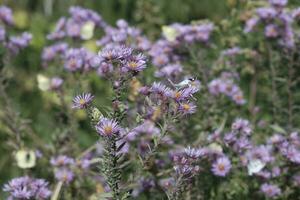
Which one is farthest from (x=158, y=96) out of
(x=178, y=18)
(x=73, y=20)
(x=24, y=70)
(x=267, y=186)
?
(x=178, y=18)

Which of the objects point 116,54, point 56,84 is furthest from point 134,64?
point 56,84

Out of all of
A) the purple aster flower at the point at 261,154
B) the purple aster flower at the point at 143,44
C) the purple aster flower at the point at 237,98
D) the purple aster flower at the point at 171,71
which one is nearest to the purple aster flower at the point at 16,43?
the purple aster flower at the point at 143,44

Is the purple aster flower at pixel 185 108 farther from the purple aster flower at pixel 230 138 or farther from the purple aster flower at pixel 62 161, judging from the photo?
the purple aster flower at pixel 62 161

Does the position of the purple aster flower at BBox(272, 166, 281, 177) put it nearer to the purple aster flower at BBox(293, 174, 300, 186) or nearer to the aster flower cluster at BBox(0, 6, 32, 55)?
the purple aster flower at BBox(293, 174, 300, 186)

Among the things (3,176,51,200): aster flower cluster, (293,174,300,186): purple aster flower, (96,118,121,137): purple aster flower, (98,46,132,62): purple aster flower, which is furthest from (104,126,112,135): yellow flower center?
(293,174,300,186): purple aster flower

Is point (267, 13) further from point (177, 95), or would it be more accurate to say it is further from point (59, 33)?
point (177, 95)

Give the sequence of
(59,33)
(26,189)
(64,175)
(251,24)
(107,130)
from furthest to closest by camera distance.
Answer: (59,33)
(251,24)
(64,175)
(26,189)
(107,130)
